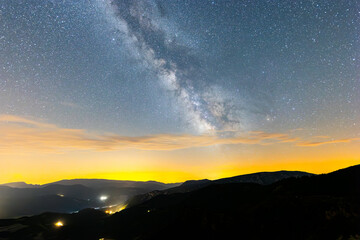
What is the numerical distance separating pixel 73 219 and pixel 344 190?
13403 centimetres

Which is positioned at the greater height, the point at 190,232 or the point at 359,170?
the point at 359,170

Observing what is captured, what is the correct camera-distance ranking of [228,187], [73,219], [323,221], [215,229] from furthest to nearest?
[73,219] → [228,187] → [215,229] → [323,221]

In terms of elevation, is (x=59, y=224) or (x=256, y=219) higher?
(x=256, y=219)

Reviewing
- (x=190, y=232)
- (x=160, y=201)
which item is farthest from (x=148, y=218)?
(x=190, y=232)

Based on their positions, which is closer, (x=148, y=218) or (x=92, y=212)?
(x=148, y=218)

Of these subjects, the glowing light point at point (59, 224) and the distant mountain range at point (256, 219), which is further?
the glowing light point at point (59, 224)

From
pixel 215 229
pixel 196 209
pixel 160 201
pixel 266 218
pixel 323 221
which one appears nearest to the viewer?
pixel 323 221

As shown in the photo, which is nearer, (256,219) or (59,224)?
(256,219)

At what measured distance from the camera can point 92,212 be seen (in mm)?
143875

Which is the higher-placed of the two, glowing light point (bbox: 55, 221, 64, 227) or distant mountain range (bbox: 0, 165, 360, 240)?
distant mountain range (bbox: 0, 165, 360, 240)

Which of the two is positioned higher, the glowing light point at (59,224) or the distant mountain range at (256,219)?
the distant mountain range at (256,219)

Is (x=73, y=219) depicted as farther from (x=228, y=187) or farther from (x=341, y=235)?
(x=341, y=235)

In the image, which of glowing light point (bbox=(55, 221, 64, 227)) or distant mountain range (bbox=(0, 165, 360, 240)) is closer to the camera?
distant mountain range (bbox=(0, 165, 360, 240))

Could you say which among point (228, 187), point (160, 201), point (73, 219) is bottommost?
point (73, 219)
